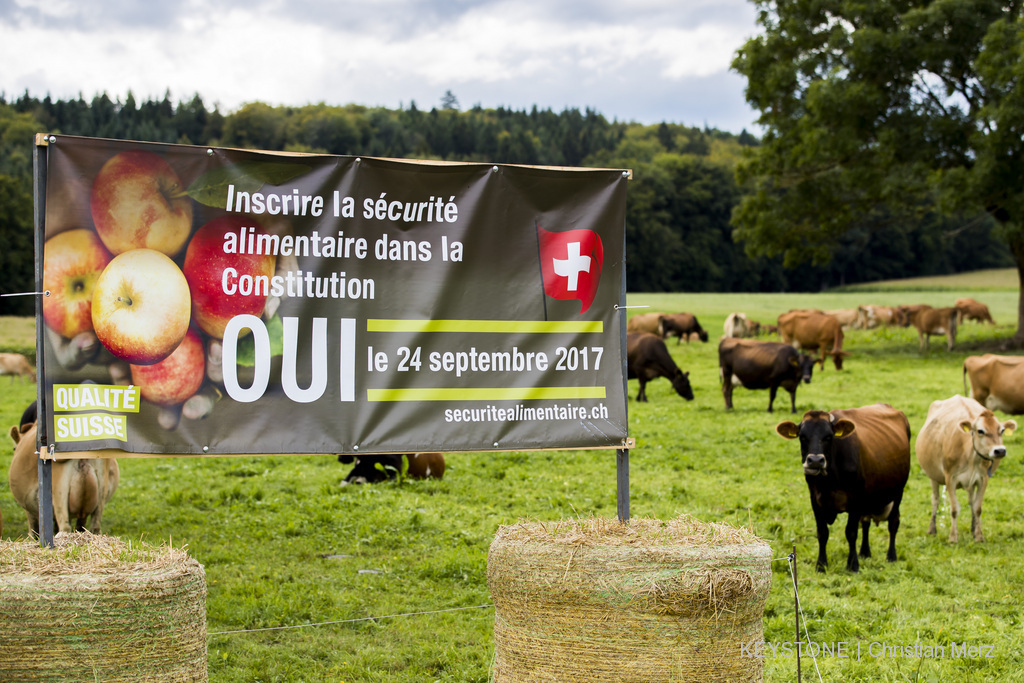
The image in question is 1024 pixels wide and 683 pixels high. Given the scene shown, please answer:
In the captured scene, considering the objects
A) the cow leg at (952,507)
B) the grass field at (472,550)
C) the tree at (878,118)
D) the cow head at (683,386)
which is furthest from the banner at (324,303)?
the tree at (878,118)

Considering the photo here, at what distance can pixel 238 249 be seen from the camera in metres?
5.01

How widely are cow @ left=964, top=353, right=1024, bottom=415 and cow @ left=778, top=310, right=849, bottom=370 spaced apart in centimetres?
1170

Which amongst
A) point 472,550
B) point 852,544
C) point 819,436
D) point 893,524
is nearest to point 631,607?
point 472,550

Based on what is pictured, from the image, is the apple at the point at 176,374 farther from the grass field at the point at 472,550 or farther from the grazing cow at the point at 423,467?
the grazing cow at the point at 423,467

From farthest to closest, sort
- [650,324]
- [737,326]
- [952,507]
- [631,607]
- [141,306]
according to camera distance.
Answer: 1. [650,324]
2. [737,326]
3. [952,507]
4. [141,306]
5. [631,607]

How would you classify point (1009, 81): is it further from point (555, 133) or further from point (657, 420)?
point (555, 133)

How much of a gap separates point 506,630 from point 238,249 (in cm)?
251

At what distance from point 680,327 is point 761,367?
15.9 meters

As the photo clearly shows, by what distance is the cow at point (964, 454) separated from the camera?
31.8 ft

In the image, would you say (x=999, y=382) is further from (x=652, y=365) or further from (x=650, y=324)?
(x=650, y=324)

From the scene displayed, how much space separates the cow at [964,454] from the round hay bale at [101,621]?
→ 8.36 metres

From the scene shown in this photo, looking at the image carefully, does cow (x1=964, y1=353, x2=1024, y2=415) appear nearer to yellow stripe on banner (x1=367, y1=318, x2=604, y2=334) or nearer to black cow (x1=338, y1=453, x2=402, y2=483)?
black cow (x1=338, y1=453, x2=402, y2=483)

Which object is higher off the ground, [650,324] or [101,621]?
[650,324]

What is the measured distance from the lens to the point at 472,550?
349 inches
